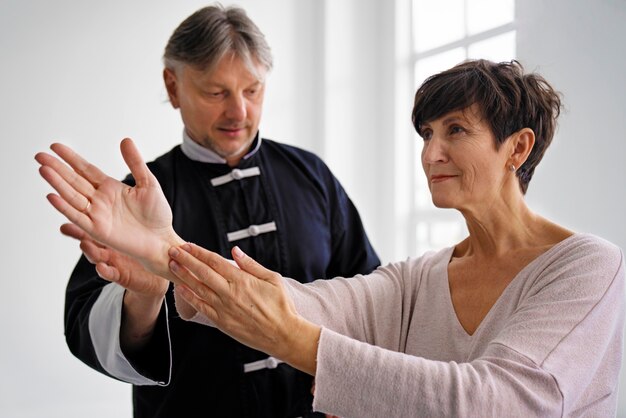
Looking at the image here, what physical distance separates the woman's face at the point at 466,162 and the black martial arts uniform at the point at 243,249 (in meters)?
0.63

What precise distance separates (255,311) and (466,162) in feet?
1.90

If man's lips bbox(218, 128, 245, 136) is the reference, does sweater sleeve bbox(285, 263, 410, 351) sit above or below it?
below

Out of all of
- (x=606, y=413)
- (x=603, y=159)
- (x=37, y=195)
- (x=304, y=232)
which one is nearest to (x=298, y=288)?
(x=304, y=232)

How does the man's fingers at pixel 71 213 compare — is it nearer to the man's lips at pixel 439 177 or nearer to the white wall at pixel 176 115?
the man's lips at pixel 439 177

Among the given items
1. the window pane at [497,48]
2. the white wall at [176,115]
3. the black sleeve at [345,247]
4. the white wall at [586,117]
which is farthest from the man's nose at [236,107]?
the window pane at [497,48]

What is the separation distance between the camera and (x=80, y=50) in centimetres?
407

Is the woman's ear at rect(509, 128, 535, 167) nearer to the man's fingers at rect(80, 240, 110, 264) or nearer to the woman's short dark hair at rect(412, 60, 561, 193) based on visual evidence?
the woman's short dark hair at rect(412, 60, 561, 193)

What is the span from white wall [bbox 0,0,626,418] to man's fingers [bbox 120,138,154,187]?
2065 mm

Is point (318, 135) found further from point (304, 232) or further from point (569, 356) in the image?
point (569, 356)

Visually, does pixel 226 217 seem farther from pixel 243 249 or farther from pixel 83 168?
pixel 83 168

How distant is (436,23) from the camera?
4.34 meters

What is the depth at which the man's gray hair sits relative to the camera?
2.10m

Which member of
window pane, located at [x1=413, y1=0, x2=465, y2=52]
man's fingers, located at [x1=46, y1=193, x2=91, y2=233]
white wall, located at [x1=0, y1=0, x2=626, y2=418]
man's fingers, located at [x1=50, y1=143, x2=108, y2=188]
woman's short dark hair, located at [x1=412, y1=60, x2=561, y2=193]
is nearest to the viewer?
man's fingers, located at [x1=46, y1=193, x2=91, y2=233]

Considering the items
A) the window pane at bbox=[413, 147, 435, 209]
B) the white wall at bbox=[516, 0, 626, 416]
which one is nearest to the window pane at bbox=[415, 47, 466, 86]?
the window pane at bbox=[413, 147, 435, 209]
